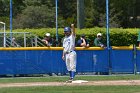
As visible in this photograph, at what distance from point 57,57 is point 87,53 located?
4.84ft

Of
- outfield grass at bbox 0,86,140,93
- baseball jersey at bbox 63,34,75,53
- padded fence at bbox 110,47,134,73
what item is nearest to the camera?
outfield grass at bbox 0,86,140,93

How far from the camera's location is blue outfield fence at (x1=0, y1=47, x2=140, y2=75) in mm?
22344

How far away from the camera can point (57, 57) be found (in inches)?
901

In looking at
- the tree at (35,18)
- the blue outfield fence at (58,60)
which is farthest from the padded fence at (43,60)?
the tree at (35,18)

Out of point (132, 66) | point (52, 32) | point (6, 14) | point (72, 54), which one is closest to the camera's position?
point (72, 54)

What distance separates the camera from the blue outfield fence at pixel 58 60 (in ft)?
73.3

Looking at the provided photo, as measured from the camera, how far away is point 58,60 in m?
22.9

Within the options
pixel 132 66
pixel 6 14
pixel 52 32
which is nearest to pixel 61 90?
pixel 132 66

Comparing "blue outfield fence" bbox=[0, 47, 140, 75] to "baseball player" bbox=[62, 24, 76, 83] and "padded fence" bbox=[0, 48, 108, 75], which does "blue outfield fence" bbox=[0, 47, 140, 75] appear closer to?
"padded fence" bbox=[0, 48, 108, 75]

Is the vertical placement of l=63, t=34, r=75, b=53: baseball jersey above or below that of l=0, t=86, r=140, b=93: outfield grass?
above

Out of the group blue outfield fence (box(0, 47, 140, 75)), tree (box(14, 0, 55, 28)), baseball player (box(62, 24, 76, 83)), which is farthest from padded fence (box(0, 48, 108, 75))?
tree (box(14, 0, 55, 28))

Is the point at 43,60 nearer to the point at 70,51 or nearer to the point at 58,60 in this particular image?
the point at 58,60

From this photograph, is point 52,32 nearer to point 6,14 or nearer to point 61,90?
point 61,90

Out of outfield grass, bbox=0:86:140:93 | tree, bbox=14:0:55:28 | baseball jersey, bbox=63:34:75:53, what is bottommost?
outfield grass, bbox=0:86:140:93
